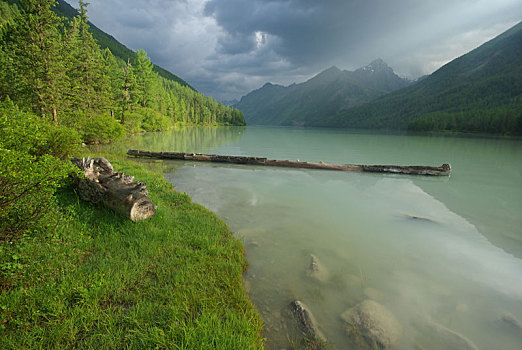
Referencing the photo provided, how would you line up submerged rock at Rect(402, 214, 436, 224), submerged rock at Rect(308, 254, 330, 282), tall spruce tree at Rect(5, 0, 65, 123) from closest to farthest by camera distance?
submerged rock at Rect(308, 254, 330, 282), submerged rock at Rect(402, 214, 436, 224), tall spruce tree at Rect(5, 0, 65, 123)

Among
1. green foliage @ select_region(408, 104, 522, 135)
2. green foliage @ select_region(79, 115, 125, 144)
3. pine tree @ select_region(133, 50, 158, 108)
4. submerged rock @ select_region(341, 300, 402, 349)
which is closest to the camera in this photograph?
submerged rock @ select_region(341, 300, 402, 349)

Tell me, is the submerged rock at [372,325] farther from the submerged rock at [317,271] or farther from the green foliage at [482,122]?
the green foliage at [482,122]

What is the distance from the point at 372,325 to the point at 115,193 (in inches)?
261

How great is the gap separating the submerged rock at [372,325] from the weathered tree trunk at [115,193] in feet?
18.2

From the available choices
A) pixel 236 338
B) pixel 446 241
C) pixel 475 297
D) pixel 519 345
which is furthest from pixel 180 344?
pixel 446 241

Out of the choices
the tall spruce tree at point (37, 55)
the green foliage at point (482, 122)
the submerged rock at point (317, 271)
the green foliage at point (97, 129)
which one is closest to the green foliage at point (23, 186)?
the submerged rock at point (317, 271)

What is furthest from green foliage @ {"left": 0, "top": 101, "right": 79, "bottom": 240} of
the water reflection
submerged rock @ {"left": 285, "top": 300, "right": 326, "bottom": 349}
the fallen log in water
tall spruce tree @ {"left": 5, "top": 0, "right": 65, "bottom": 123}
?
tall spruce tree @ {"left": 5, "top": 0, "right": 65, "bottom": 123}

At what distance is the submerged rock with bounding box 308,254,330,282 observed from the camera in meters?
4.80

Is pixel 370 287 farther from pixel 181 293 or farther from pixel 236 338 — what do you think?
pixel 181 293

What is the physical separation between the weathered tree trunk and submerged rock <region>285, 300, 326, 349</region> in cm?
465

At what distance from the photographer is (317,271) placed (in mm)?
4992

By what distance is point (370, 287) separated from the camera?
4.54 metres

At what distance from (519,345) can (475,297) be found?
39.3 inches

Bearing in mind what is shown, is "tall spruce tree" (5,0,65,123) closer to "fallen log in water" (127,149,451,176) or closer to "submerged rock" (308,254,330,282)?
"fallen log in water" (127,149,451,176)
